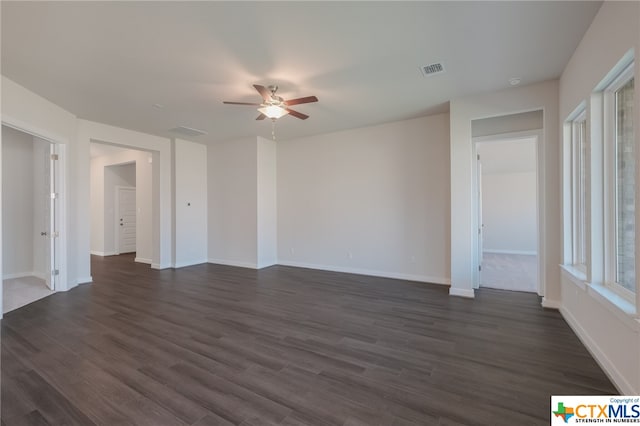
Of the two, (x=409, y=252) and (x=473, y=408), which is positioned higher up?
(x=409, y=252)

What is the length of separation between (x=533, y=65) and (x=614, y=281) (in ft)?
8.17

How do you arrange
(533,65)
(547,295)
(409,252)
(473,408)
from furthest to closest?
(409,252), (547,295), (533,65), (473,408)

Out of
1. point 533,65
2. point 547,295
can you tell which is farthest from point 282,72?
point 547,295

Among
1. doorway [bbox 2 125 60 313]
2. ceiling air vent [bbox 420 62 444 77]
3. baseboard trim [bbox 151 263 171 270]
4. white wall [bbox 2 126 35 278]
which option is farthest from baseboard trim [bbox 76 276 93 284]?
ceiling air vent [bbox 420 62 444 77]

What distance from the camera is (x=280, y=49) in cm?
293

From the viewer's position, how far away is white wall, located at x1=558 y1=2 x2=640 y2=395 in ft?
6.21

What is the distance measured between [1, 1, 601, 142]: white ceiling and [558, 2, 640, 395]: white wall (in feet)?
0.72

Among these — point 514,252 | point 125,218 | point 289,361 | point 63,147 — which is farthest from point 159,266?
point 514,252

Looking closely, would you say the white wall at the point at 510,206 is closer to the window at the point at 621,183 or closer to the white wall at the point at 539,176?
the white wall at the point at 539,176

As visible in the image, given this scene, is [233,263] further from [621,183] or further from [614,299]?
[621,183]

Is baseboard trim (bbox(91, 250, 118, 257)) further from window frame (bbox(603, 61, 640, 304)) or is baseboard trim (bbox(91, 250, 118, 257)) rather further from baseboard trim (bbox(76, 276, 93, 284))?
window frame (bbox(603, 61, 640, 304))

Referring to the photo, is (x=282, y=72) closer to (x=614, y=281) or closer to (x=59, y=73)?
(x=59, y=73)

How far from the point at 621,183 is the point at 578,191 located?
39.2 inches

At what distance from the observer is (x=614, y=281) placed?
250cm
